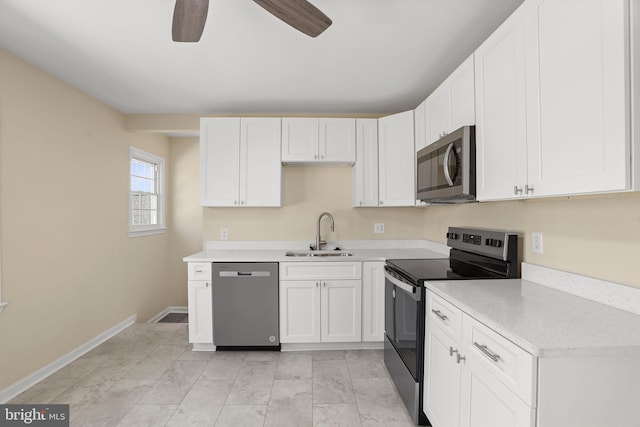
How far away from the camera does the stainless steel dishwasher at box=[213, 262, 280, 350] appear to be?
289 cm

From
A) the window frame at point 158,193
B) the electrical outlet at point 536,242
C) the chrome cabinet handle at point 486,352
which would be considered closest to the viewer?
the chrome cabinet handle at point 486,352

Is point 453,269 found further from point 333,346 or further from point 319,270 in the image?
point 333,346

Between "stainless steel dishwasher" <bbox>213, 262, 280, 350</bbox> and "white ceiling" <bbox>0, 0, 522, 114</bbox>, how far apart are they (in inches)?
64.9

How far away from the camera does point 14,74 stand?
7.54ft

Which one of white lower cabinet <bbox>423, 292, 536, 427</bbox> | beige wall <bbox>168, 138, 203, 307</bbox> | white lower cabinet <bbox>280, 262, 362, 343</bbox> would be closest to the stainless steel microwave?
white lower cabinet <bbox>423, 292, 536, 427</bbox>

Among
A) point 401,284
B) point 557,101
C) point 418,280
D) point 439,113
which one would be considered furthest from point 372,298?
point 557,101

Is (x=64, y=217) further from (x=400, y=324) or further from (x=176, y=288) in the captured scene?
(x=400, y=324)

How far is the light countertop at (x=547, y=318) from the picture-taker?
38.2 inches

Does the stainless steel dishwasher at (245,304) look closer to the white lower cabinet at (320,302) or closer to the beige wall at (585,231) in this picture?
the white lower cabinet at (320,302)

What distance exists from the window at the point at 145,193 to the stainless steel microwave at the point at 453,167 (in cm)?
349

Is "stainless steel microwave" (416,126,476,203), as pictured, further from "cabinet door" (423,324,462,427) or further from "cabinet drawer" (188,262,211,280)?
"cabinet drawer" (188,262,211,280)

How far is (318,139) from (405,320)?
192 centimetres

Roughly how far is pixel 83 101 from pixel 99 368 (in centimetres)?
244

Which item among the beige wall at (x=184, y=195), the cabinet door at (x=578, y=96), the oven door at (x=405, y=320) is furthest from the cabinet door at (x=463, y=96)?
the beige wall at (x=184, y=195)
